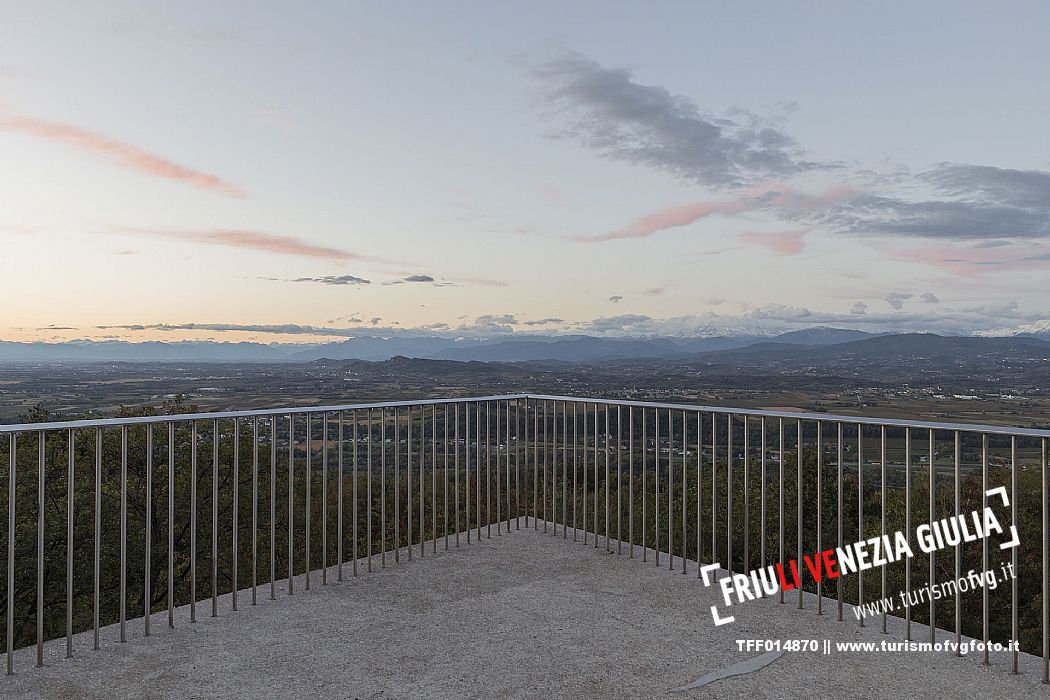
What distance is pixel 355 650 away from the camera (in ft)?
8.87

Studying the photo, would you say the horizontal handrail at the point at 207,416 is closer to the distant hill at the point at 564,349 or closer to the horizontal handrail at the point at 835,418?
the horizontal handrail at the point at 835,418

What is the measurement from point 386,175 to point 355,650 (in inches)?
400

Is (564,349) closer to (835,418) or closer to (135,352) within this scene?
(135,352)

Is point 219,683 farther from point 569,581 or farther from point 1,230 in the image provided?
point 1,230

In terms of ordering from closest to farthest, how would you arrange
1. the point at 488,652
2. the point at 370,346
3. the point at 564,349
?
the point at 488,652, the point at 564,349, the point at 370,346

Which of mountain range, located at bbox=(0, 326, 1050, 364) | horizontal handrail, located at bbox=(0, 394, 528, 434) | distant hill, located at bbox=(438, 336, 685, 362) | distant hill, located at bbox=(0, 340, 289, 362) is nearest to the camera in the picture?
horizontal handrail, located at bbox=(0, 394, 528, 434)

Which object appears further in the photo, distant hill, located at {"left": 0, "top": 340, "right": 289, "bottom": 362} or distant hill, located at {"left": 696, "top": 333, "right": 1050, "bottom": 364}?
distant hill, located at {"left": 0, "top": 340, "right": 289, "bottom": 362}

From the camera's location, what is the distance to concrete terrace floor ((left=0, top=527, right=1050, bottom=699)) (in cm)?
234

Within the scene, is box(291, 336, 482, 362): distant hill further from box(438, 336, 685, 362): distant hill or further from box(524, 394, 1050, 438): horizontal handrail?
box(524, 394, 1050, 438): horizontal handrail

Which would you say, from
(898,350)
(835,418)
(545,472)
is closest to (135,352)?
(898,350)

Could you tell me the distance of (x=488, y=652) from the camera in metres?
2.68

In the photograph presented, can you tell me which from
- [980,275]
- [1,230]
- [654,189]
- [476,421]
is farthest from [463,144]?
[980,275]

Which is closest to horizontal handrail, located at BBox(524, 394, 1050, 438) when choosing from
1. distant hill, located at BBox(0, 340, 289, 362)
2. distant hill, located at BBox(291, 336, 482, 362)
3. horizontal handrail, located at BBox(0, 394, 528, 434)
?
horizontal handrail, located at BBox(0, 394, 528, 434)

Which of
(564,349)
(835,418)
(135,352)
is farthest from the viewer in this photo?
(135,352)
